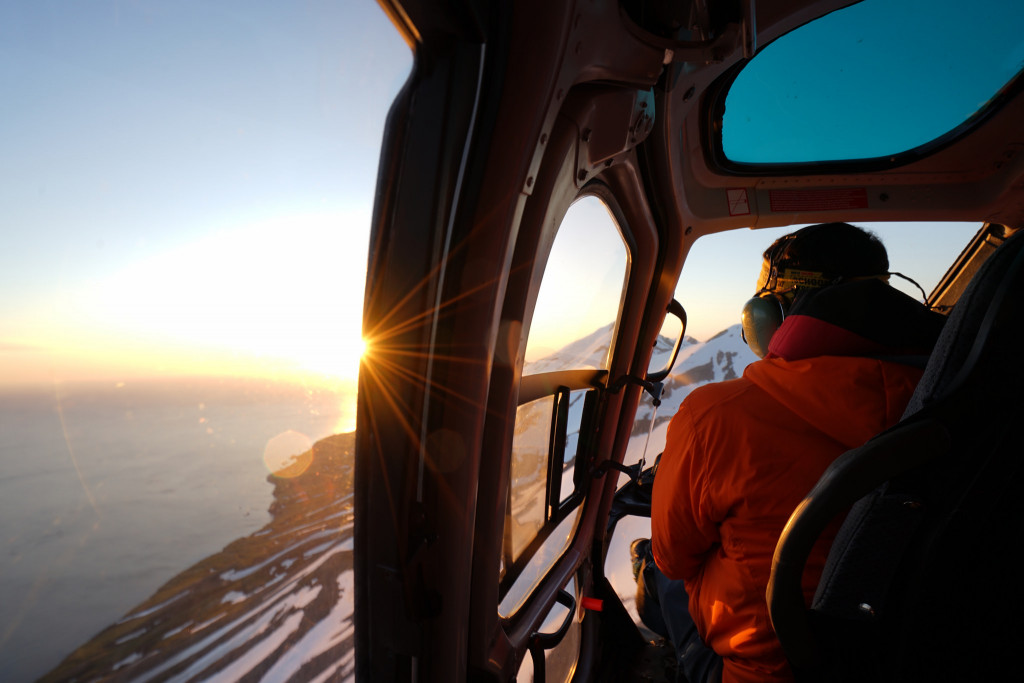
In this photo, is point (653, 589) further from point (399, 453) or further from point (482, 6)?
→ point (482, 6)

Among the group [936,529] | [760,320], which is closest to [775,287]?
[760,320]

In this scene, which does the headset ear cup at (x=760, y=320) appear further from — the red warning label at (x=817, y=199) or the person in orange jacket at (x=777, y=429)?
the red warning label at (x=817, y=199)

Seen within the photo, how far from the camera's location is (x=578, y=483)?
1.97m

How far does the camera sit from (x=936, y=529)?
79 cm

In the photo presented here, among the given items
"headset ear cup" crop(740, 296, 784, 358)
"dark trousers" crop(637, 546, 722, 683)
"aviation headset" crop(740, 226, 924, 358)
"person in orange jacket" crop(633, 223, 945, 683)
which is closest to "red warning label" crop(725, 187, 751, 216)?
"aviation headset" crop(740, 226, 924, 358)

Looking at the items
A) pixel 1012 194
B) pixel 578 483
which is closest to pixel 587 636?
pixel 578 483

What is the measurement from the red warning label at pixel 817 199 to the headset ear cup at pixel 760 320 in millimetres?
644

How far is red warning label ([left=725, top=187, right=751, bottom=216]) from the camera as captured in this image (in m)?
2.10

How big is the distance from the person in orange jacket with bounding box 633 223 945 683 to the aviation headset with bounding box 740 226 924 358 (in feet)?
0.04

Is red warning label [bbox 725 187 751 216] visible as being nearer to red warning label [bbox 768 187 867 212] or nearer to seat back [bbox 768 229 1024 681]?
red warning label [bbox 768 187 867 212]

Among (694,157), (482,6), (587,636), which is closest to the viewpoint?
(482,6)

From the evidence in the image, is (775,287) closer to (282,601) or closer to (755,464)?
(755,464)

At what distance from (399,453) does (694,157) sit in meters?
1.74

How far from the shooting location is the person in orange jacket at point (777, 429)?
1.03m
